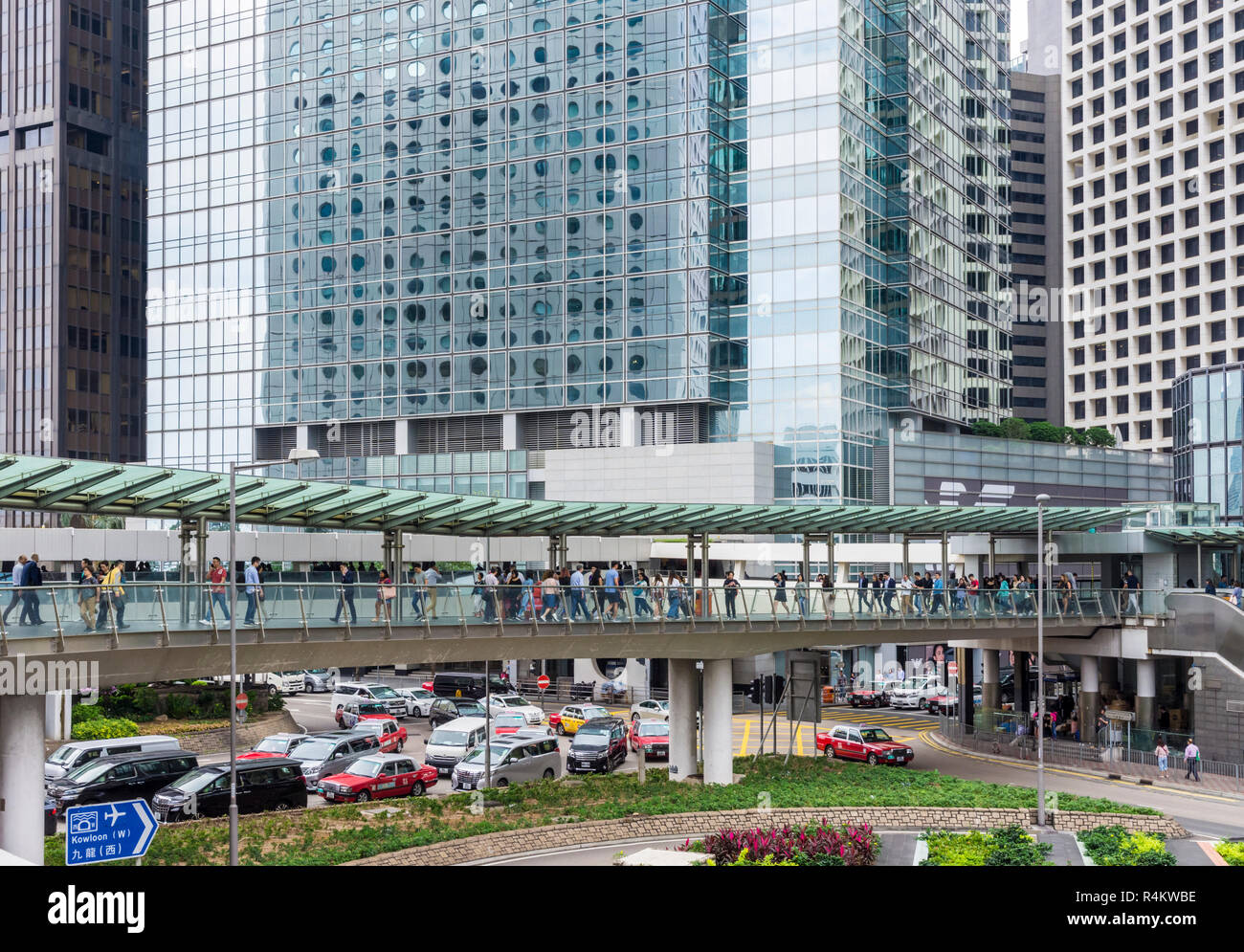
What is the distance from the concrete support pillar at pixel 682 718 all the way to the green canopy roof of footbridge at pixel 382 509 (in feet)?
14.7

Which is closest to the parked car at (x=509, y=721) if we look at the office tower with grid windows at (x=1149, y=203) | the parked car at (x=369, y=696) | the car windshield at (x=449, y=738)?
the car windshield at (x=449, y=738)

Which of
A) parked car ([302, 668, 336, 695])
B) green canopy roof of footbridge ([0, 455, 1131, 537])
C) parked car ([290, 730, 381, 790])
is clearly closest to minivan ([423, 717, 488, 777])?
parked car ([290, 730, 381, 790])

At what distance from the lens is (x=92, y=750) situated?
38.6 meters

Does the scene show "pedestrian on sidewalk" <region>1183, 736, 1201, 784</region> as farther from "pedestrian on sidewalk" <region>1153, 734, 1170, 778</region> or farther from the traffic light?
the traffic light

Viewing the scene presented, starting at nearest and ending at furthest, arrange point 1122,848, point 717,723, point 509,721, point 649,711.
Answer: point 1122,848 < point 717,723 < point 509,721 < point 649,711

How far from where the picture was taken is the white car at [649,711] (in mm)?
56594

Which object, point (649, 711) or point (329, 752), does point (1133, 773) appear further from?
point (329, 752)

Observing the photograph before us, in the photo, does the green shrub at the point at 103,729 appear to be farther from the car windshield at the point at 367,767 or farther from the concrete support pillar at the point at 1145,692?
the concrete support pillar at the point at 1145,692

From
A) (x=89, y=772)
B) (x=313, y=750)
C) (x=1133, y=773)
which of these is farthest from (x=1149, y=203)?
(x=89, y=772)

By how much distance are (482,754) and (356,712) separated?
16530mm

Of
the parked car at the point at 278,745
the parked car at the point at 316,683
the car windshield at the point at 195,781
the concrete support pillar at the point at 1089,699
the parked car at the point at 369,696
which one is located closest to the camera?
the car windshield at the point at 195,781
